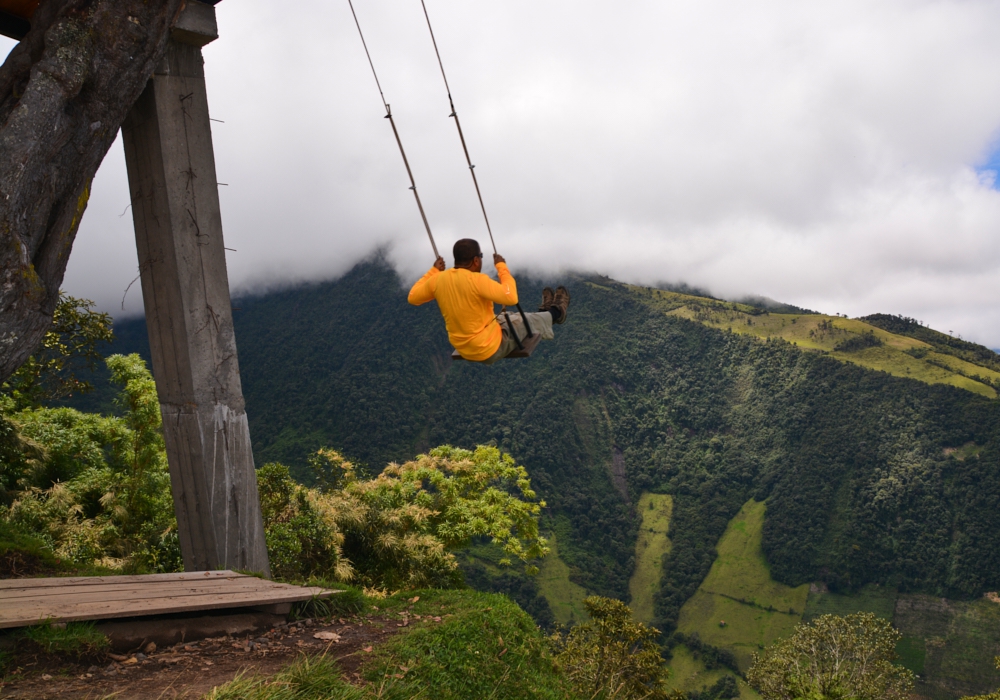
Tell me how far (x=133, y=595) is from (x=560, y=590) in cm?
8769

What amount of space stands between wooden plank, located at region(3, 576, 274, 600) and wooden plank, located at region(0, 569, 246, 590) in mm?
101

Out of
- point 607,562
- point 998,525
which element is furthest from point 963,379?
point 607,562

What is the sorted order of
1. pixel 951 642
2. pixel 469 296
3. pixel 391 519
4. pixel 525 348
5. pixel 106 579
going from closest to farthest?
pixel 106 579 < pixel 469 296 < pixel 525 348 < pixel 391 519 < pixel 951 642

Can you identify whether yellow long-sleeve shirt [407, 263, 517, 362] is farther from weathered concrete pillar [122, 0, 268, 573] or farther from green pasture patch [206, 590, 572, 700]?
green pasture patch [206, 590, 572, 700]

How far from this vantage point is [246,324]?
122938mm

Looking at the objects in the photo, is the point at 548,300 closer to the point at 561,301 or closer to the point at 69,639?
the point at 561,301

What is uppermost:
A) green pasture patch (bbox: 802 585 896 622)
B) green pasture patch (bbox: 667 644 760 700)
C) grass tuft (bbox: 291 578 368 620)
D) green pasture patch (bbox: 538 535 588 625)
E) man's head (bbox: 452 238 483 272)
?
man's head (bbox: 452 238 483 272)

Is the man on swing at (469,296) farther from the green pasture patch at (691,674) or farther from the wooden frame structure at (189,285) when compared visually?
the green pasture patch at (691,674)

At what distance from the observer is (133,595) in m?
3.63

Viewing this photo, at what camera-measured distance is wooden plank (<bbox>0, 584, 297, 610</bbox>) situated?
340 centimetres

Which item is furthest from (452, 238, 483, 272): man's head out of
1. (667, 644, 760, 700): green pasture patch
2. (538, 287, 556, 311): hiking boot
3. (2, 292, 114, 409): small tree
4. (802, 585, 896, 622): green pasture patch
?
(802, 585, 896, 622): green pasture patch

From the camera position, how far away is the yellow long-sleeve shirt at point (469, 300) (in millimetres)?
5168

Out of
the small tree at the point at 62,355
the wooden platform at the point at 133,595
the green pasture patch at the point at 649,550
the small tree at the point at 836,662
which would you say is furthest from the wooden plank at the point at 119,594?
the green pasture patch at the point at 649,550

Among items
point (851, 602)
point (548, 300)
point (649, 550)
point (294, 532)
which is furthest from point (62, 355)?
point (649, 550)
